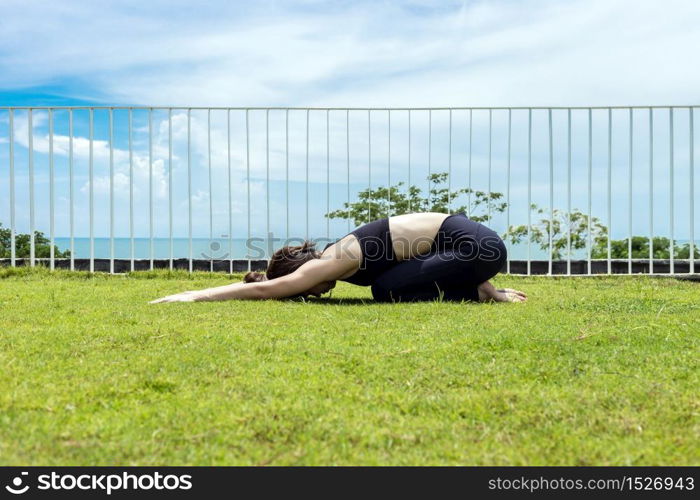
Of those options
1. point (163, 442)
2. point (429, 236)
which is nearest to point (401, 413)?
point (163, 442)

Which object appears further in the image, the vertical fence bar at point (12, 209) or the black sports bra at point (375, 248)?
the vertical fence bar at point (12, 209)

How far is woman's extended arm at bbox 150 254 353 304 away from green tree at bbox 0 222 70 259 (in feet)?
8.70

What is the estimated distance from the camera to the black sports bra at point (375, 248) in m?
3.28

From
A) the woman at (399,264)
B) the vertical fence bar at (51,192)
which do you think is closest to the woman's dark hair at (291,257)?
the woman at (399,264)

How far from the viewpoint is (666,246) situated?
17.6 ft

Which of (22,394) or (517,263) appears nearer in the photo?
(22,394)

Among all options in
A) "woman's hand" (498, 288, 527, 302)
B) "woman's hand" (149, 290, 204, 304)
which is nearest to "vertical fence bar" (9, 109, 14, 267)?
"woman's hand" (149, 290, 204, 304)

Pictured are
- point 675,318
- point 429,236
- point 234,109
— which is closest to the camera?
point 675,318

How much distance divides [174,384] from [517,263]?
4.25 m

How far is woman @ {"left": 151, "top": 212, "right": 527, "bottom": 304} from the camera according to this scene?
10.6 feet

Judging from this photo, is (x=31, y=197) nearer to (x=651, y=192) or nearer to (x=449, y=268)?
(x=449, y=268)

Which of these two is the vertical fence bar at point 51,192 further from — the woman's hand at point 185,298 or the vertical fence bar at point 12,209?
the woman's hand at point 185,298
